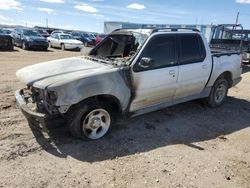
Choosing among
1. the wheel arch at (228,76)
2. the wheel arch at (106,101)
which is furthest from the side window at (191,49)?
the wheel arch at (106,101)

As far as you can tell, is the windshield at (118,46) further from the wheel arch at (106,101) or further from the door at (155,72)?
the wheel arch at (106,101)

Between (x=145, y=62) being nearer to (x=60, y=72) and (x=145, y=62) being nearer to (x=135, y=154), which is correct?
(x=60, y=72)

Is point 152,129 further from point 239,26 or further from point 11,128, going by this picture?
point 239,26

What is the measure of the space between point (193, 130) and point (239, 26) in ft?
33.7

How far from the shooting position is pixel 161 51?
18.0ft

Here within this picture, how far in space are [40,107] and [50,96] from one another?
47 cm

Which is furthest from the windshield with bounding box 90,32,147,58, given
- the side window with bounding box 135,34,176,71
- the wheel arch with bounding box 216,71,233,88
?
the wheel arch with bounding box 216,71,233,88

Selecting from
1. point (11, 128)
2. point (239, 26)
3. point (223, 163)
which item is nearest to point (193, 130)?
point (223, 163)

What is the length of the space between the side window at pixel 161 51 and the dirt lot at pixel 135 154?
1280mm

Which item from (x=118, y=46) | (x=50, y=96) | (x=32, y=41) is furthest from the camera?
(x=32, y=41)

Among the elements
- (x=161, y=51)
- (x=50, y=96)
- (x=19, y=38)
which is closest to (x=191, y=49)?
(x=161, y=51)

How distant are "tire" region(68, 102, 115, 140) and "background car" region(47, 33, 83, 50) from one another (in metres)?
21.1

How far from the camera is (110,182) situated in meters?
3.77

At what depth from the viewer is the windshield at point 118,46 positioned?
5.82 meters
